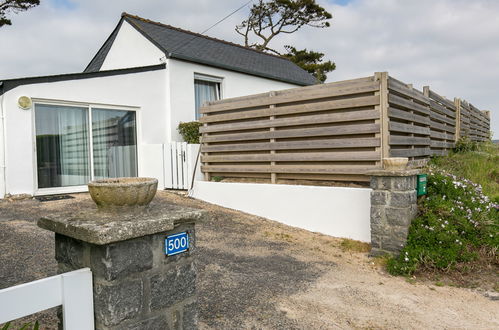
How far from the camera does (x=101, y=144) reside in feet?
27.8

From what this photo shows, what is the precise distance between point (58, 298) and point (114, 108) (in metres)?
7.80

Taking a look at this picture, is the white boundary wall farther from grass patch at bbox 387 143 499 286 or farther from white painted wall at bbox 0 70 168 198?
white painted wall at bbox 0 70 168 198

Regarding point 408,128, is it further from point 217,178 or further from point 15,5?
point 15,5

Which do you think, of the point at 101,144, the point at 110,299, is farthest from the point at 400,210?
the point at 101,144

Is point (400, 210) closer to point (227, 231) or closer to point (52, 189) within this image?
point (227, 231)

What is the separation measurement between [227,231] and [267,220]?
1.20m

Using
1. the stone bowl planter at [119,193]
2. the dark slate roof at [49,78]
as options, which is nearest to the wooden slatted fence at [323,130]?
the dark slate roof at [49,78]

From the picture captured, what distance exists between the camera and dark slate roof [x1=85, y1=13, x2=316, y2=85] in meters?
10.5

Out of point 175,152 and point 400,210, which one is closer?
point 400,210

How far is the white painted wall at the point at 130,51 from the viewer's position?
1056cm

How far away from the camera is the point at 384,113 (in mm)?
5551

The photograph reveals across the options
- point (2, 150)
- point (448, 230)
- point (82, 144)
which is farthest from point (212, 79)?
point (448, 230)

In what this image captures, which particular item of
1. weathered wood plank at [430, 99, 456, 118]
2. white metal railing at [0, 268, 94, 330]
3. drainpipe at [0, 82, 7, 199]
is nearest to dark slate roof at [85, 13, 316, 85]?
→ drainpipe at [0, 82, 7, 199]

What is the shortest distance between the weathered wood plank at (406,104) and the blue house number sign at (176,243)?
4.68m
